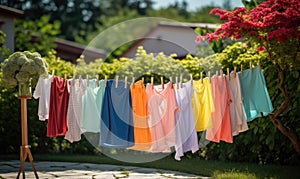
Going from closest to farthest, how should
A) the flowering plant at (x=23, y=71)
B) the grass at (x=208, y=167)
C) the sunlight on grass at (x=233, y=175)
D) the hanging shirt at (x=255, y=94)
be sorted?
1. the hanging shirt at (x=255, y=94)
2. the flowering plant at (x=23, y=71)
3. the sunlight on grass at (x=233, y=175)
4. the grass at (x=208, y=167)

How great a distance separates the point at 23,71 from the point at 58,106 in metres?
0.56

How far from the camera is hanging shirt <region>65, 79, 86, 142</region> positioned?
604cm

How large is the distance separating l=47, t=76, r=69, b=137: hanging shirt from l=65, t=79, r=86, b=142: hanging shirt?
0.06 m

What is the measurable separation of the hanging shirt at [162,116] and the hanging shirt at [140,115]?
6 cm

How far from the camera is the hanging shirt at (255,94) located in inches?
226

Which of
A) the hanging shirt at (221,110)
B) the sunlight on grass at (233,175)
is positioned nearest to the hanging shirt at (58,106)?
the hanging shirt at (221,110)

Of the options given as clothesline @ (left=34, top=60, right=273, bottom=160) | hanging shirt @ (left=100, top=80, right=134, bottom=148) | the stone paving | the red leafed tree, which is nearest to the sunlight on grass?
the stone paving

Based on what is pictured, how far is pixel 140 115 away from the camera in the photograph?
19.9ft

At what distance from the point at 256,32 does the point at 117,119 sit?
5.98ft

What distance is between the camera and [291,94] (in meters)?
7.04

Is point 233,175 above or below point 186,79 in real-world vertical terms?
below

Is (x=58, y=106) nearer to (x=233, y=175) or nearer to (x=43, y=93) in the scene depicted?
(x=43, y=93)

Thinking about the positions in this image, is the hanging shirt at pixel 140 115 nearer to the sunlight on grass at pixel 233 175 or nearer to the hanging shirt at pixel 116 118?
the hanging shirt at pixel 116 118

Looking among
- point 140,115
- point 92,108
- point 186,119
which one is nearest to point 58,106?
point 92,108
